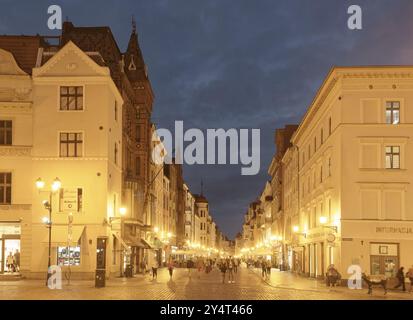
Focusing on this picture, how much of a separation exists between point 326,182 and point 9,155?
78.4 ft

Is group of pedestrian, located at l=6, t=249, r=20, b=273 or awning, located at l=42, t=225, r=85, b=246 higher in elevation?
awning, located at l=42, t=225, r=85, b=246

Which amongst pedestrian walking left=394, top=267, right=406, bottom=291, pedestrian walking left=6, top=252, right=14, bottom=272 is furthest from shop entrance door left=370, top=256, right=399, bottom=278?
pedestrian walking left=6, top=252, right=14, bottom=272

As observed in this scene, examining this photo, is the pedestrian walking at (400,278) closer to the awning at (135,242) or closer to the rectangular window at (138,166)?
the awning at (135,242)

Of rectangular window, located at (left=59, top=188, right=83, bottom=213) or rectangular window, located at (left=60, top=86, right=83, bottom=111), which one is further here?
rectangular window, located at (left=60, top=86, right=83, bottom=111)

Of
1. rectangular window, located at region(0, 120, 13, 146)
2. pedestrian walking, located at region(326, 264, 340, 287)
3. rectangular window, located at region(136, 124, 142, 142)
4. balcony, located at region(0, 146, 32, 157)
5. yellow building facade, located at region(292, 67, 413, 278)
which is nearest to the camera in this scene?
pedestrian walking, located at region(326, 264, 340, 287)

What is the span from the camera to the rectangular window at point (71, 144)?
169 ft

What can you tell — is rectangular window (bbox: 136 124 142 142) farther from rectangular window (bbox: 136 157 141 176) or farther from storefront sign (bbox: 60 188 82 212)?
storefront sign (bbox: 60 188 82 212)

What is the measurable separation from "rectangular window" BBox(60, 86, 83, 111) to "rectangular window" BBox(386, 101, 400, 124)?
22.1 m

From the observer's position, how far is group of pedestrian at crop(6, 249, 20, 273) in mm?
50156

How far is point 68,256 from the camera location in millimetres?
49938

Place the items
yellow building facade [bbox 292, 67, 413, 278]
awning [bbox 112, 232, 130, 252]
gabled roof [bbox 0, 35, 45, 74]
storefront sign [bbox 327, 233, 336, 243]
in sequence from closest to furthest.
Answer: yellow building facade [bbox 292, 67, 413, 278] → storefront sign [bbox 327, 233, 336, 243] → gabled roof [bbox 0, 35, 45, 74] → awning [bbox 112, 232, 130, 252]

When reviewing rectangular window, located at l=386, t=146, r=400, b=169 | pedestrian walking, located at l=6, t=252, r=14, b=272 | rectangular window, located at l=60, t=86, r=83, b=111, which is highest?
rectangular window, located at l=60, t=86, r=83, b=111
